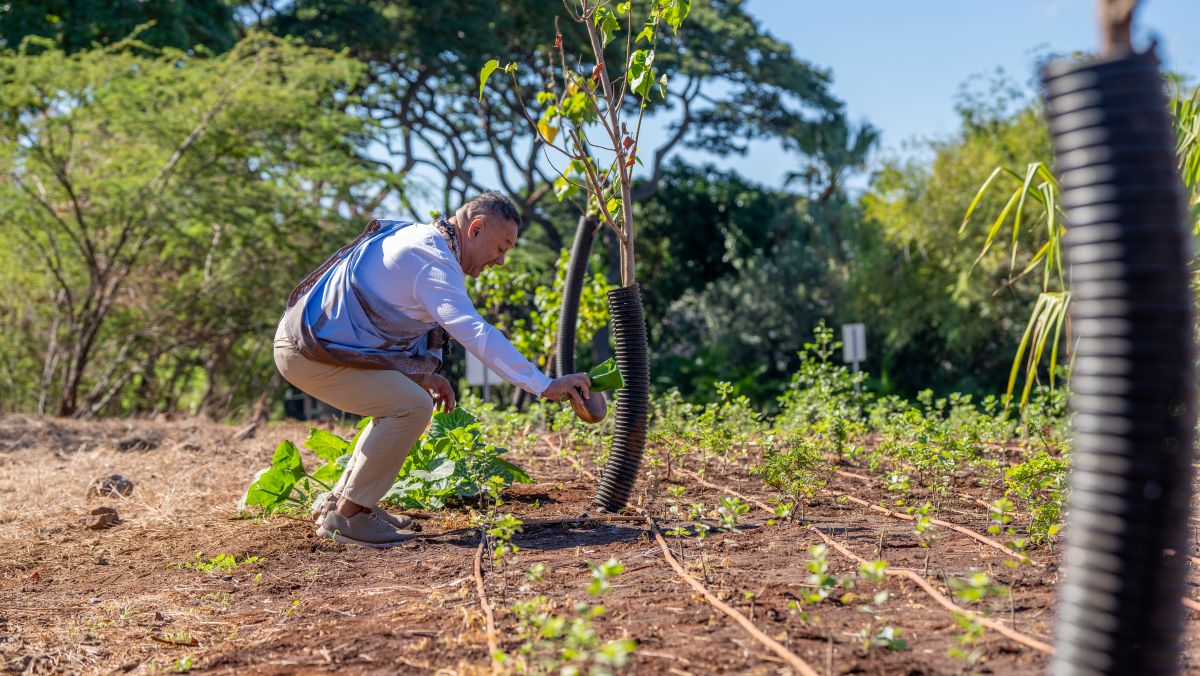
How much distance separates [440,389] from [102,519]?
1.76 m

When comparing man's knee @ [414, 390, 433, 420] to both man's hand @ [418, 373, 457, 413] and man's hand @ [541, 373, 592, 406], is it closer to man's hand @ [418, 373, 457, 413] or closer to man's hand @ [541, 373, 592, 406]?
man's hand @ [418, 373, 457, 413]

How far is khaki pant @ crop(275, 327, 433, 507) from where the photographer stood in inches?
153

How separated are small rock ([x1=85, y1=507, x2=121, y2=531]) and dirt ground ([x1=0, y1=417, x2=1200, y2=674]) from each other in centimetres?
4

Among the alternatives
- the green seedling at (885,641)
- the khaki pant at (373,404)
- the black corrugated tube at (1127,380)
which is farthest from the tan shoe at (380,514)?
the black corrugated tube at (1127,380)

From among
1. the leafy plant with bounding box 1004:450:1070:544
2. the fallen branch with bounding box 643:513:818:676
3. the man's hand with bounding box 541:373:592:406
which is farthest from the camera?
the man's hand with bounding box 541:373:592:406

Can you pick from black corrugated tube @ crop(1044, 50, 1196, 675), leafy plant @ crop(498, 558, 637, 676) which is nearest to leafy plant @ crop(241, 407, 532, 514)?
leafy plant @ crop(498, 558, 637, 676)

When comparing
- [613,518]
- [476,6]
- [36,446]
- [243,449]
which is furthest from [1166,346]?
[476,6]

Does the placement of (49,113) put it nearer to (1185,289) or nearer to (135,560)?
(135,560)

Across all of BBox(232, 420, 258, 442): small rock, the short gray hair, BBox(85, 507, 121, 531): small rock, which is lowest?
BBox(85, 507, 121, 531): small rock

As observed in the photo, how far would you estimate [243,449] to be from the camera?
706 centimetres

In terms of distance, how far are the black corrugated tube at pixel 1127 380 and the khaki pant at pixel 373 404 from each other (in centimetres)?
276

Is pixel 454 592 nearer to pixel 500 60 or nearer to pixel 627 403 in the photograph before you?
pixel 627 403

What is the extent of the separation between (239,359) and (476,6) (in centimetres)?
750

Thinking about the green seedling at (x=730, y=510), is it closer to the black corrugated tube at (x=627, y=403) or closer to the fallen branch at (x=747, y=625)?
the fallen branch at (x=747, y=625)
